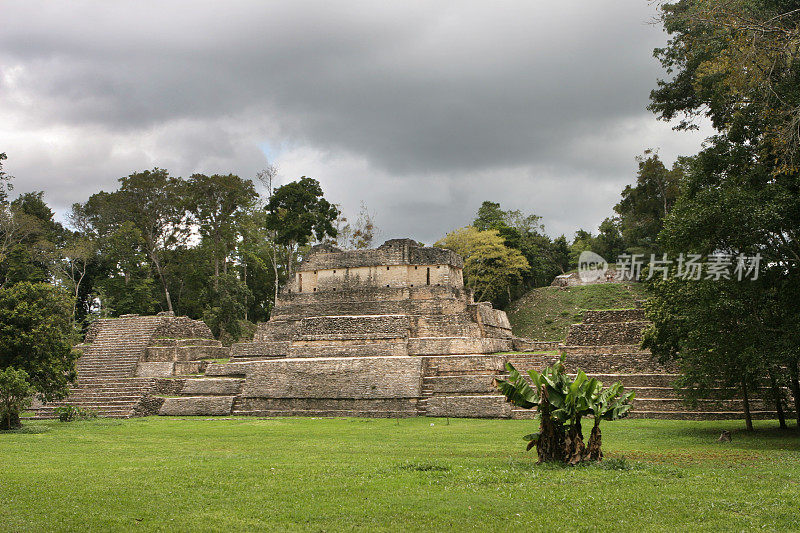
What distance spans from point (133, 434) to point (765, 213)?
13.3 m

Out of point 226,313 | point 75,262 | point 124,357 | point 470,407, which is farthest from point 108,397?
point 75,262

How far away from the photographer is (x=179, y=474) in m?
8.20

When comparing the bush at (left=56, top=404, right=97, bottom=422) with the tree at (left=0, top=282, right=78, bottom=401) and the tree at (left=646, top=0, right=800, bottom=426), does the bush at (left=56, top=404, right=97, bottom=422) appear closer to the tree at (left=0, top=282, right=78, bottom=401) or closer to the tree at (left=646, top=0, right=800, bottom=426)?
the tree at (left=0, top=282, right=78, bottom=401)

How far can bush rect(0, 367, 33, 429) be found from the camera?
15.0 metres

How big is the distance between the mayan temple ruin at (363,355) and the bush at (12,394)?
466cm

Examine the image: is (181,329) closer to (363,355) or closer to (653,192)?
(363,355)

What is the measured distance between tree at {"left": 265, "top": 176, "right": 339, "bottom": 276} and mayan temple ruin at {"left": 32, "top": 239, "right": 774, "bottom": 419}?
3.73 meters

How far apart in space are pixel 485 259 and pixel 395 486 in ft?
102

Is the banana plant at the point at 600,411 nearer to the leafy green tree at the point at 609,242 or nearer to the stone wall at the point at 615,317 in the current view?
the stone wall at the point at 615,317

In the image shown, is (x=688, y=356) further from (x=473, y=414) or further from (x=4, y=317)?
(x=4, y=317)

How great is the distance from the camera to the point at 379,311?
988 inches

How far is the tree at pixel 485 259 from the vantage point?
123 ft

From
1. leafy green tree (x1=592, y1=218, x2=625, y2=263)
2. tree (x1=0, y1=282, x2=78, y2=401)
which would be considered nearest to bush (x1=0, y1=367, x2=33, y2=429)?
tree (x1=0, y1=282, x2=78, y2=401)

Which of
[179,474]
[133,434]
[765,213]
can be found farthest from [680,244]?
[133,434]
